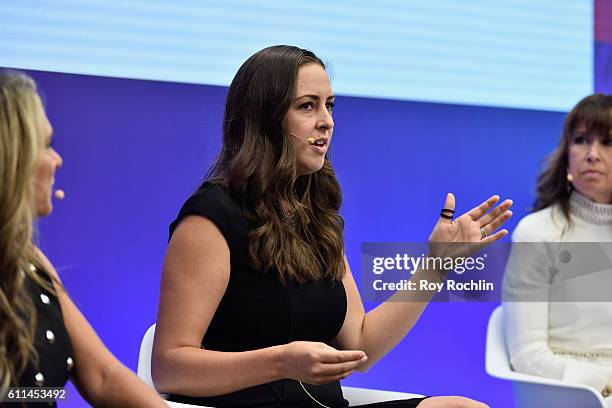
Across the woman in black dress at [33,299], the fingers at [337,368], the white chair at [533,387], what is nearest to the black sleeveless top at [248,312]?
the fingers at [337,368]

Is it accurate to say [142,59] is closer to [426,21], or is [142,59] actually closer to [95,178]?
[95,178]

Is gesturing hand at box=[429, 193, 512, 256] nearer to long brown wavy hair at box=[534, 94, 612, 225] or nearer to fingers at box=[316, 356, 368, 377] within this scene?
fingers at box=[316, 356, 368, 377]

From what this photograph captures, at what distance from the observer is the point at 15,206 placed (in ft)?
4.75

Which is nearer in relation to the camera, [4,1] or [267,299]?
[267,299]

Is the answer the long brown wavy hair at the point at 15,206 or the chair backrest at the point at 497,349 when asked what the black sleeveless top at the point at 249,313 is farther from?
the chair backrest at the point at 497,349

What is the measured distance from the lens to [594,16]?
14.1 feet

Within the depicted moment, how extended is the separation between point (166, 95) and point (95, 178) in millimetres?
416

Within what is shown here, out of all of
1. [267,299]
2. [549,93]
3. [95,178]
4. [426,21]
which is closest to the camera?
[267,299]

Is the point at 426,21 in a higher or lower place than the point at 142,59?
higher

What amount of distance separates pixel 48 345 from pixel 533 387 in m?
1.87

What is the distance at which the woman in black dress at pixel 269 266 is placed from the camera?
2082 mm

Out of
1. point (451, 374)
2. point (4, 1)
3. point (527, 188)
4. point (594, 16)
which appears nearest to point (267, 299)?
point (4, 1)

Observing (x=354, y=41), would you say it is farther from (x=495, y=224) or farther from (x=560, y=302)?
(x=495, y=224)

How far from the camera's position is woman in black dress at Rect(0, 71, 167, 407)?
4.78 feet
